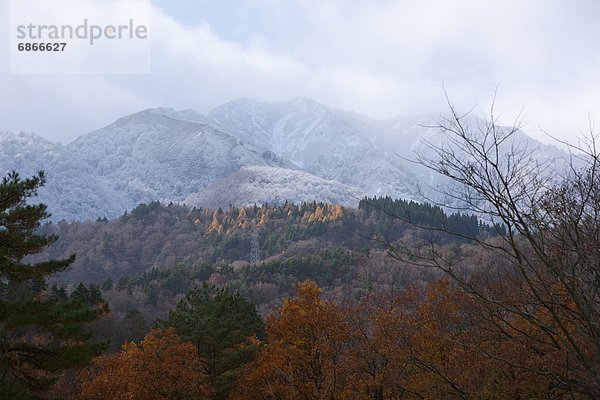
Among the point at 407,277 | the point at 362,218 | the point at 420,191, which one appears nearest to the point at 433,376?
the point at 420,191

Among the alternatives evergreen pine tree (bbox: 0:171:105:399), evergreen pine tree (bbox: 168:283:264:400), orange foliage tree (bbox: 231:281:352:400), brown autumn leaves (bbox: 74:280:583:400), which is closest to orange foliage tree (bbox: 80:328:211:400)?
brown autumn leaves (bbox: 74:280:583:400)

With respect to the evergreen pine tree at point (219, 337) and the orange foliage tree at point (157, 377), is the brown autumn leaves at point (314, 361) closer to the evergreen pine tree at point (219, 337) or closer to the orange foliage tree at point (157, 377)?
the orange foliage tree at point (157, 377)

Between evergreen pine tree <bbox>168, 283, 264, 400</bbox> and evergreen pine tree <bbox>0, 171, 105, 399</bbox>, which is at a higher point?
evergreen pine tree <bbox>0, 171, 105, 399</bbox>

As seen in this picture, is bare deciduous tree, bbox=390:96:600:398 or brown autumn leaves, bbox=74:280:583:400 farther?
brown autumn leaves, bbox=74:280:583:400

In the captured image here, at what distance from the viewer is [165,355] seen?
23.4 metres

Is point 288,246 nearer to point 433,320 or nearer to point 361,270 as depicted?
point 361,270

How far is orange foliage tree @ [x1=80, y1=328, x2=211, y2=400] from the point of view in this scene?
22.4 metres

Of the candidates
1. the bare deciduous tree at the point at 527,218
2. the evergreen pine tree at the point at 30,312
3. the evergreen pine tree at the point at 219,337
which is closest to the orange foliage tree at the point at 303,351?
the evergreen pine tree at the point at 219,337

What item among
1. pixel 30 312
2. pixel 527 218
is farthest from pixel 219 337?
pixel 527 218

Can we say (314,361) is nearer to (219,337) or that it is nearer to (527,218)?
(219,337)

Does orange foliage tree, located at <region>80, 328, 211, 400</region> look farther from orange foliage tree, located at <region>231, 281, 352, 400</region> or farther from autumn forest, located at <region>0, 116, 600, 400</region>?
orange foliage tree, located at <region>231, 281, 352, 400</region>

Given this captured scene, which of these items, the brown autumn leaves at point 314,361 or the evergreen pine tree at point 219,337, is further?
the evergreen pine tree at point 219,337

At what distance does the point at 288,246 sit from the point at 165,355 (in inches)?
4001

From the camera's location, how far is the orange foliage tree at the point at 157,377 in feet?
73.4
